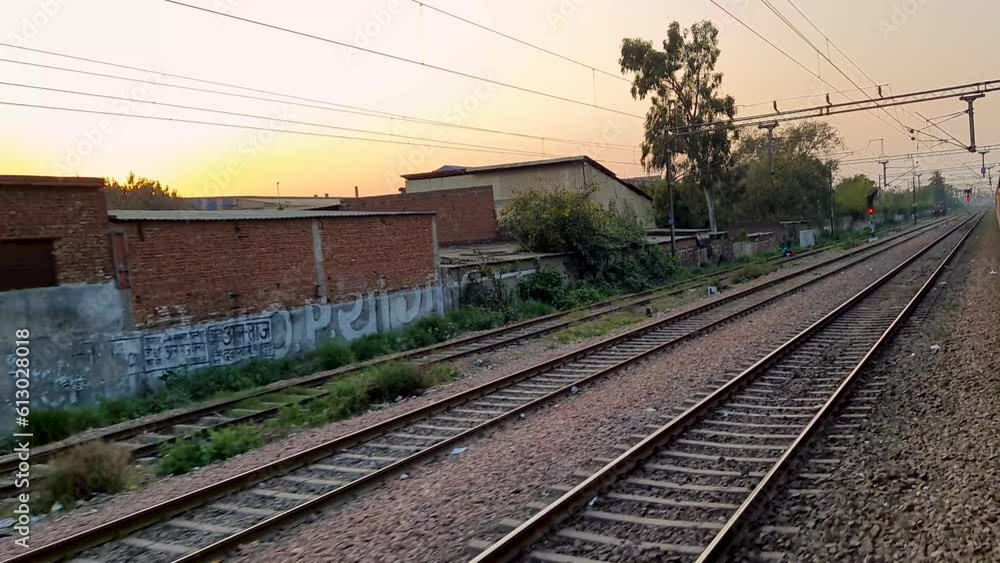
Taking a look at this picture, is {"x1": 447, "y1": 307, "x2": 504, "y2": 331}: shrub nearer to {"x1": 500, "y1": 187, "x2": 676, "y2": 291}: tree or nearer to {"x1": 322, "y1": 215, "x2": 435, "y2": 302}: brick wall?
{"x1": 322, "y1": 215, "x2": 435, "y2": 302}: brick wall

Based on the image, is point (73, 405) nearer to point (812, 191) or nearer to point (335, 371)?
point (335, 371)

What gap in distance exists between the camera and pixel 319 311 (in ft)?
60.1

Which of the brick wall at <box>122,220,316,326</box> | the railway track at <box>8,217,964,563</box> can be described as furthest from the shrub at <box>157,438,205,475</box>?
the brick wall at <box>122,220,316,326</box>

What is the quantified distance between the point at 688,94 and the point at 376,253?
1410 inches

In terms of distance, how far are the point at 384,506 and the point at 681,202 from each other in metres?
51.6

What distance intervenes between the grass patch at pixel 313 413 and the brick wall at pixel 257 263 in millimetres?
4019

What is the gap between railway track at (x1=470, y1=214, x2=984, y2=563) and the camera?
5465mm

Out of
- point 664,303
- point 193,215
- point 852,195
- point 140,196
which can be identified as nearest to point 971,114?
point 664,303

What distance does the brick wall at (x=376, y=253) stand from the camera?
749 inches

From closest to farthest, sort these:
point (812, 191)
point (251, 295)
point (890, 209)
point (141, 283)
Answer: point (141, 283), point (251, 295), point (812, 191), point (890, 209)

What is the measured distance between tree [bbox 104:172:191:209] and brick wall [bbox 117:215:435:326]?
12863 mm

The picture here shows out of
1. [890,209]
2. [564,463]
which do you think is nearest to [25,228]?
[564,463]

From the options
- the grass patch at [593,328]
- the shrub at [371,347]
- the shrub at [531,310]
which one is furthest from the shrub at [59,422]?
the shrub at [531,310]

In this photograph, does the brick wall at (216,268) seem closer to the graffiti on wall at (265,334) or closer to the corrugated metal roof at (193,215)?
the corrugated metal roof at (193,215)
